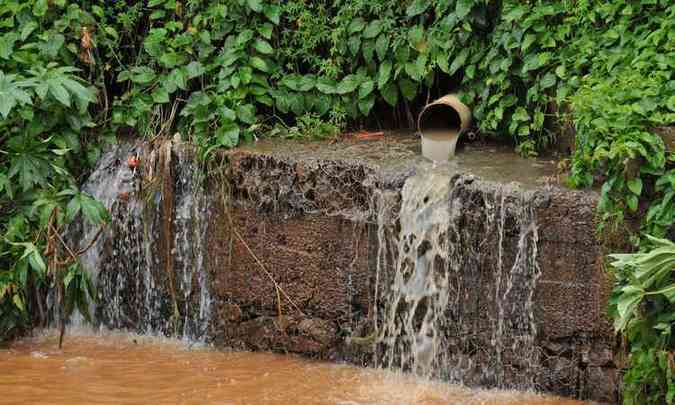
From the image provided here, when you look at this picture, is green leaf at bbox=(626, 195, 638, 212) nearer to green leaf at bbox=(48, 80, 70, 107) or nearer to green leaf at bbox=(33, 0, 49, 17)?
green leaf at bbox=(48, 80, 70, 107)

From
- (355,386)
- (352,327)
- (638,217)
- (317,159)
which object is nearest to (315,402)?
(355,386)

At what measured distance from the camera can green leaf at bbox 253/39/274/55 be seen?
7797mm

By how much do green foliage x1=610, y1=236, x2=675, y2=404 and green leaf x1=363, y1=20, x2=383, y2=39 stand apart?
264 centimetres

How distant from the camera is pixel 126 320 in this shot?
759cm

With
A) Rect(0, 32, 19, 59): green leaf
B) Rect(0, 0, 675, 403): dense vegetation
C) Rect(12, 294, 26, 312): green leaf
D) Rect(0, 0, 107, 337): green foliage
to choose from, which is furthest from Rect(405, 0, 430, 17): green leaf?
Rect(12, 294, 26, 312): green leaf

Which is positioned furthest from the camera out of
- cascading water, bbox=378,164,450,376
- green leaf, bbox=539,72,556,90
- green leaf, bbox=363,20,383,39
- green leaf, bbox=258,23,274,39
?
green leaf, bbox=258,23,274,39

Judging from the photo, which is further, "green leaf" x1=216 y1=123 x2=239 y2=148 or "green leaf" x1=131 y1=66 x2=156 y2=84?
"green leaf" x1=131 y1=66 x2=156 y2=84

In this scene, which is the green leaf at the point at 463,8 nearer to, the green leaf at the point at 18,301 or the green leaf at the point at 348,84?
the green leaf at the point at 348,84

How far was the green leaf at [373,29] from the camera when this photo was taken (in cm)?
773

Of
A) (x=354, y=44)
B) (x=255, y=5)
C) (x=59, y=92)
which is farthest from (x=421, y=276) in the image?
(x=59, y=92)

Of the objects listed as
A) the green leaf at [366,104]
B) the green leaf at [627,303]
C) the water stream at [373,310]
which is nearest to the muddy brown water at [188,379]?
the water stream at [373,310]

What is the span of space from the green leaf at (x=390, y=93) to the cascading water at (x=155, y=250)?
137 cm

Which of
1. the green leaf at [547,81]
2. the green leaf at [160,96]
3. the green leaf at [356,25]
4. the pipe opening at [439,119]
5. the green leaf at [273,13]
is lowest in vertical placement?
the pipe opening at [439,119]

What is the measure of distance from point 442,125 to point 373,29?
2.68 feet
